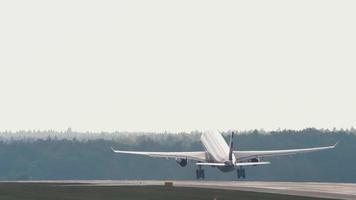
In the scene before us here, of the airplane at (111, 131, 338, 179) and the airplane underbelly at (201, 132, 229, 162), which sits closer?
the airplane at (111, 131, 338, 179)

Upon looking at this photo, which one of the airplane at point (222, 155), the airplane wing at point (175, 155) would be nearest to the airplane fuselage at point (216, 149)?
the airplane at point (222, 155)

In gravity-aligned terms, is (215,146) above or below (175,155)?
above

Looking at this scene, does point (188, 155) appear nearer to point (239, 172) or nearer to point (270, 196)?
point (239, 172)

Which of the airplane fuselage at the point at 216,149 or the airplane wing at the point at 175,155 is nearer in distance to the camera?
the airplane fuselage at the point at 216,149

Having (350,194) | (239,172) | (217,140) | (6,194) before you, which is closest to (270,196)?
(350,194)

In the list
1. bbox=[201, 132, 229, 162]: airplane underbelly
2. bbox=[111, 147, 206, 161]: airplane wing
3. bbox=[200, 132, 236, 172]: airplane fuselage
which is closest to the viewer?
bbox=[200, 132, 236, 172]: airplane fuselage

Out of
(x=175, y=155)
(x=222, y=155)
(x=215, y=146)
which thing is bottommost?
(x=222, y=155)

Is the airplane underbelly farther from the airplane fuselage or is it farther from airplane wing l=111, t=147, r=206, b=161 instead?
airplane wing l=111, t=147, r=206, b=161


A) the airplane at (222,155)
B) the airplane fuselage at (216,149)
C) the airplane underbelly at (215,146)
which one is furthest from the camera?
the airplane underbelly at (215,146)

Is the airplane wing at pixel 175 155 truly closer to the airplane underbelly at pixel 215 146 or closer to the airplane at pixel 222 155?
the airplane at pixel 222 155

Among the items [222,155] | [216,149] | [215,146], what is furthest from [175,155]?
[222,155]

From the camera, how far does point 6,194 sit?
300 ft

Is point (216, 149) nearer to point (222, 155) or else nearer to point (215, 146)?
point (215, 146)

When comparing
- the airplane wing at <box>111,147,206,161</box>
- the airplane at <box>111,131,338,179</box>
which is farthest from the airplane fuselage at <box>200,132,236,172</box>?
the airplane wing at <box>111,147,206,161</box>
